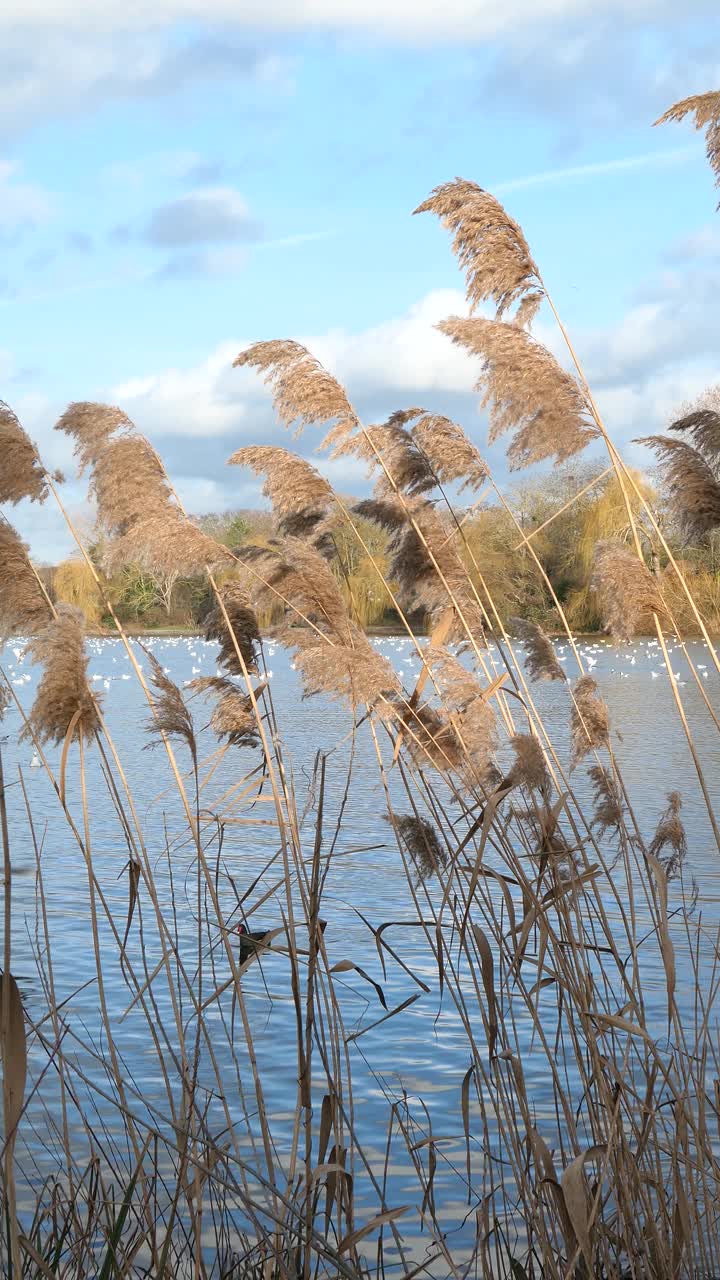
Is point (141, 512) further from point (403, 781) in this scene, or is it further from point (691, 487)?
point (691, 487)

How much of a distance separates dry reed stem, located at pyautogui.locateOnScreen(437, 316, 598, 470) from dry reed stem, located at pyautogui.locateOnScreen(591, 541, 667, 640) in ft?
1.39

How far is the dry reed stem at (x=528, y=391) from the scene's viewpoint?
441 cm

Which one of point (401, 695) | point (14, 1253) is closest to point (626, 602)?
point (401, 695)

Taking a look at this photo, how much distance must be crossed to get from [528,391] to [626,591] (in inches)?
30.9

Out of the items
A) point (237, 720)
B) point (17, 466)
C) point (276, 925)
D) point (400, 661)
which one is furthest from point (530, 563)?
point (17, 466)

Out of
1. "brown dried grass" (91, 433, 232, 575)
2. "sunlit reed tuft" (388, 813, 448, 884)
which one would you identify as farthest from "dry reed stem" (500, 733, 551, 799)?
"brown dried grass" (91, 433, 232, 575)

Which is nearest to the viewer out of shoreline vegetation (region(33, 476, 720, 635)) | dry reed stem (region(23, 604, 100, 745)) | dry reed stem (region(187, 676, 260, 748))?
dry reed stem (region(23, 604, 100, 745))

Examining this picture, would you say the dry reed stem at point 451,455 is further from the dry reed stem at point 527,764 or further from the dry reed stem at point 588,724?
the dry reed stem at point 527,764

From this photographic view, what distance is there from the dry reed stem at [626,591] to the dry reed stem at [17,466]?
1938 mm

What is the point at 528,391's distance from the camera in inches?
174

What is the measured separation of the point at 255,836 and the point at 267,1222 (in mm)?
5962

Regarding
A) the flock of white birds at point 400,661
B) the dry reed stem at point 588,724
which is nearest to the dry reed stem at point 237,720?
the dry reed stem at point 588,724

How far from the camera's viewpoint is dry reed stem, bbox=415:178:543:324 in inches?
176

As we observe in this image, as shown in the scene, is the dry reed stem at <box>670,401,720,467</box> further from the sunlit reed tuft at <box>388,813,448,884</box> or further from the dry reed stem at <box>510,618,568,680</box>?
the sunlit reed tuft at <box>388,813,448,884</box>
